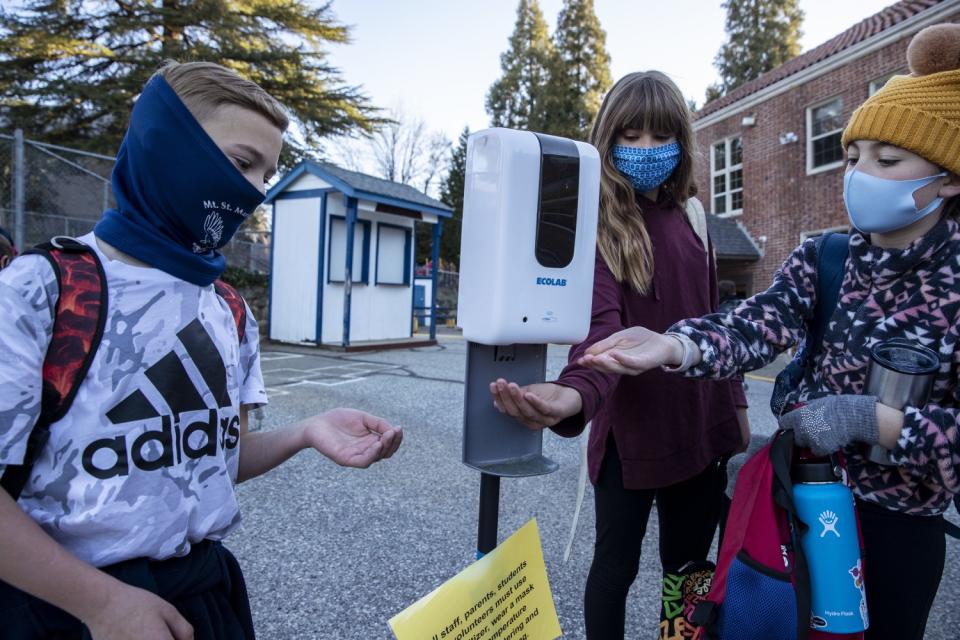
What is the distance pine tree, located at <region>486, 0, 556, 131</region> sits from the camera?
3123 centimetres

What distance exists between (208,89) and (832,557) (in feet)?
4.90

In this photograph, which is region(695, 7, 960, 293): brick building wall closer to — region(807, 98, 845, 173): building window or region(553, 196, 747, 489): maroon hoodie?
region(807, 98, 845, 173): building window

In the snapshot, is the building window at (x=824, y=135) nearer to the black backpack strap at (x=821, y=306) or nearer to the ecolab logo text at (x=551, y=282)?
the black backpack strap at (x=821, y=306)

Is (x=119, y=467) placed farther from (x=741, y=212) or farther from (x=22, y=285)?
(x=741, y=212)

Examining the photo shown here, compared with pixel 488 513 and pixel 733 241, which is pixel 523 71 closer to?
pixel 733 241

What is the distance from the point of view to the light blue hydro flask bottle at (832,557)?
1176 mm

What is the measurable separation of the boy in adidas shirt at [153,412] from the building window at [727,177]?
17287mm

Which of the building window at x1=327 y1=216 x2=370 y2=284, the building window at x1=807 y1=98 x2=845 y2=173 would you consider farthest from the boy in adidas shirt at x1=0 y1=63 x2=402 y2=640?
the building window at x1=807 y1=98 x2=845 y2=173

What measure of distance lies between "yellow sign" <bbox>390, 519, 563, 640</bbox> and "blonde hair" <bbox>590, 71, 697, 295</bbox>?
32.9 inches

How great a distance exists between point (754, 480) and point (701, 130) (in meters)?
18.4

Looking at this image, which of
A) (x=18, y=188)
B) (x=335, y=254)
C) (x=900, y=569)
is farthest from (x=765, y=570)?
(x=335, y=254)

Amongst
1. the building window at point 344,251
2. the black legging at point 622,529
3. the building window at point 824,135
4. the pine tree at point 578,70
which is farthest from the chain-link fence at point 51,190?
the pine tree at point 578,70

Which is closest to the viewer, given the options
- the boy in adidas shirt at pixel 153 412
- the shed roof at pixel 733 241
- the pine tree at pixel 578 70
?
the boy in adidas shirt at pixel 153 412

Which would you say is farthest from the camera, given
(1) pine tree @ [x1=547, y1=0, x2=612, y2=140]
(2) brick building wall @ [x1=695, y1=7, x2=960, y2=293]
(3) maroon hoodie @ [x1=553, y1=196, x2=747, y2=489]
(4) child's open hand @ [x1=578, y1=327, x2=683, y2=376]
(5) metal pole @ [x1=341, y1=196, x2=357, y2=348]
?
(1) pine tree @ [x1=547, y1=0, x2=612, y2=140]
